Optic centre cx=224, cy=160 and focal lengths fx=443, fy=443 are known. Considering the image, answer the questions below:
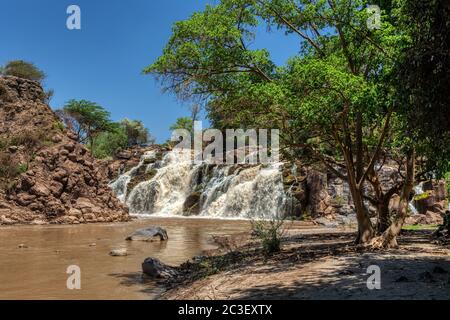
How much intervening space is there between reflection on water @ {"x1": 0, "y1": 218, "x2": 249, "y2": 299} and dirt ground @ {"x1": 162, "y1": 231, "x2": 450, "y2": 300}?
1595 mm

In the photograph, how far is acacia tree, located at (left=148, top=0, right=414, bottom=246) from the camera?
9.98 meters

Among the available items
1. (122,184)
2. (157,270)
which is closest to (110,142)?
(122,184)

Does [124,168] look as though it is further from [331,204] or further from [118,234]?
[118,234]

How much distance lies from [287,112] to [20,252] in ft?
33.1

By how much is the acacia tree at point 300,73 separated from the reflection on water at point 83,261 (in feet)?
16.7

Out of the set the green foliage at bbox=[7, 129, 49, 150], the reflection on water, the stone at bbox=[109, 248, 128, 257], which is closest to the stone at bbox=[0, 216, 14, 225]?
the reflection on water

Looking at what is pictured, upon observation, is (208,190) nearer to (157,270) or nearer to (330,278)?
(157,270)

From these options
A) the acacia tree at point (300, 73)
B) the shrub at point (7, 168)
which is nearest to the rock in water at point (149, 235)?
the acacia tree at point (300, 73)

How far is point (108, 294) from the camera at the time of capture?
28.8 feet

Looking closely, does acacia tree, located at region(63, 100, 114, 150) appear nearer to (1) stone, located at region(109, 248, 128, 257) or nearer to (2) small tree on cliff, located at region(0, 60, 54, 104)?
(2) small tree on cliff, located at region(0, 60, 54, 104)

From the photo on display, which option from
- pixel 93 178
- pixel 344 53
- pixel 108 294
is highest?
pixel 344 53

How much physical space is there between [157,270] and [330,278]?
182 inches

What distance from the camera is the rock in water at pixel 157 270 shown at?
10.7 metres
